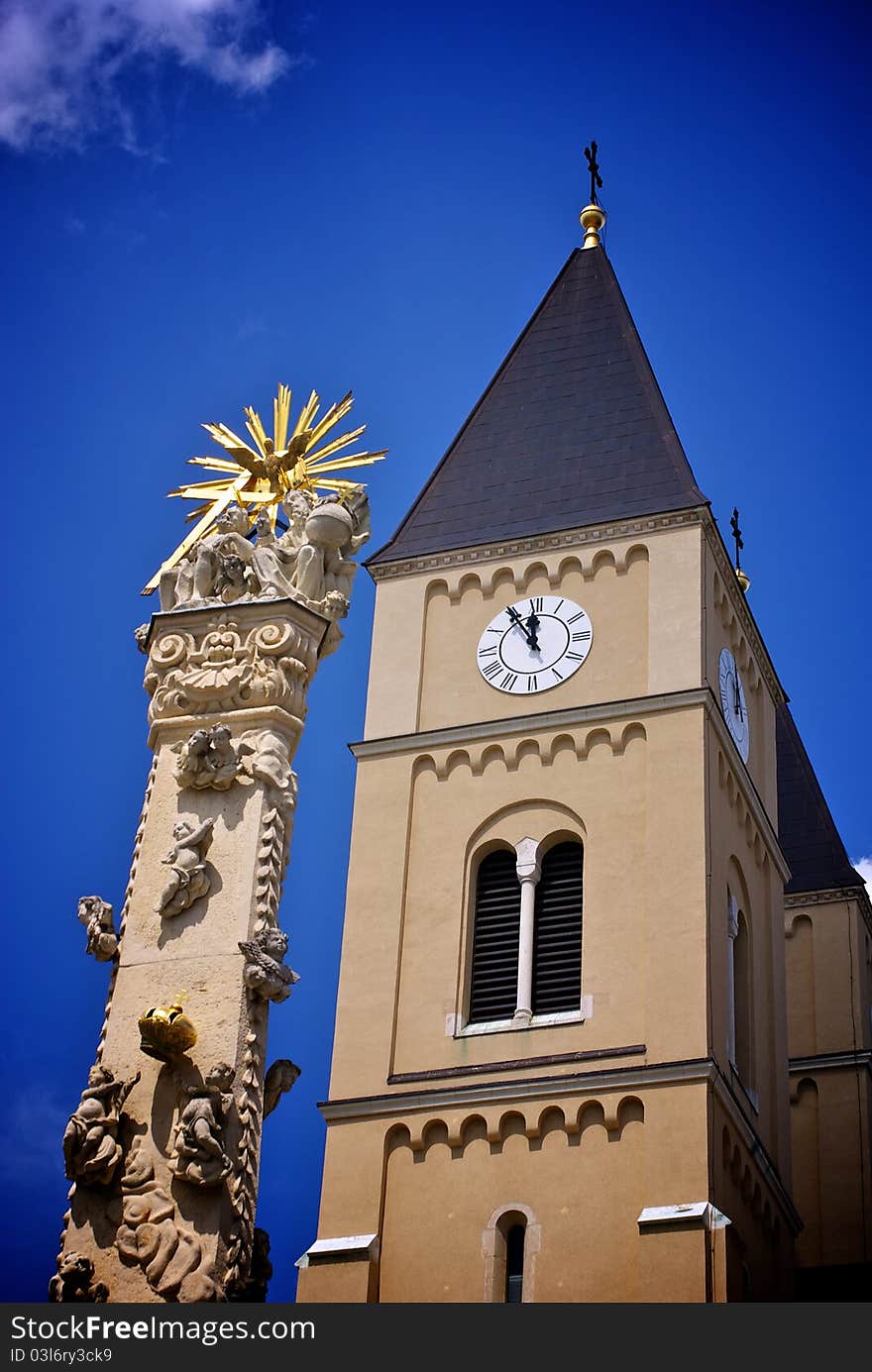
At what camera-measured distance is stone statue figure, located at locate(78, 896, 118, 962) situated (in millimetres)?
14297

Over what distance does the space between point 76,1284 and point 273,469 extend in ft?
18.3

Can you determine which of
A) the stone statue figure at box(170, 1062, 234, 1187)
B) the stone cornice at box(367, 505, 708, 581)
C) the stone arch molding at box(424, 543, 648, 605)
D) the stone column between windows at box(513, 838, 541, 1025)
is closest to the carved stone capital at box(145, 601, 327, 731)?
the stone statue figure at box(170, 1062, 234, 1187)


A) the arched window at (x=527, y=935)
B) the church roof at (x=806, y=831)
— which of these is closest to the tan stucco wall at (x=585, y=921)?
the arched window at (x=527, y=935)

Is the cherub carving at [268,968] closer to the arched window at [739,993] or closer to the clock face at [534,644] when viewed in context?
the arched window at [739,993]

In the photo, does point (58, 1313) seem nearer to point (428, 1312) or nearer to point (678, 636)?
point (428, 1312)

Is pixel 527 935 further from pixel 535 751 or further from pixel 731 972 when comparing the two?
pixel 535 751

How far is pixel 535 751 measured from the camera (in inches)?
1374

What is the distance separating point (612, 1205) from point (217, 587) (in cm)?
1624

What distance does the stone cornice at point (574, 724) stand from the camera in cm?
3431

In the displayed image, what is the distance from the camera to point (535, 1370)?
1236cm

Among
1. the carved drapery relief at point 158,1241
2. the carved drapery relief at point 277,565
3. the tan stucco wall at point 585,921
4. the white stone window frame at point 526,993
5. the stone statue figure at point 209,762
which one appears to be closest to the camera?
the carved drapery relief at point 158,1241

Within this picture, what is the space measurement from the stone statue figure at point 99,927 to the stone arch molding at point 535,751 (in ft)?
66.5

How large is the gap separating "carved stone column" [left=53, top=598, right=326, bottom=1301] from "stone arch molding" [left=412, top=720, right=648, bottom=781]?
18975 mm

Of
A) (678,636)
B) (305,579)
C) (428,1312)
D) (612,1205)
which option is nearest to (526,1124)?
(612,1205)
